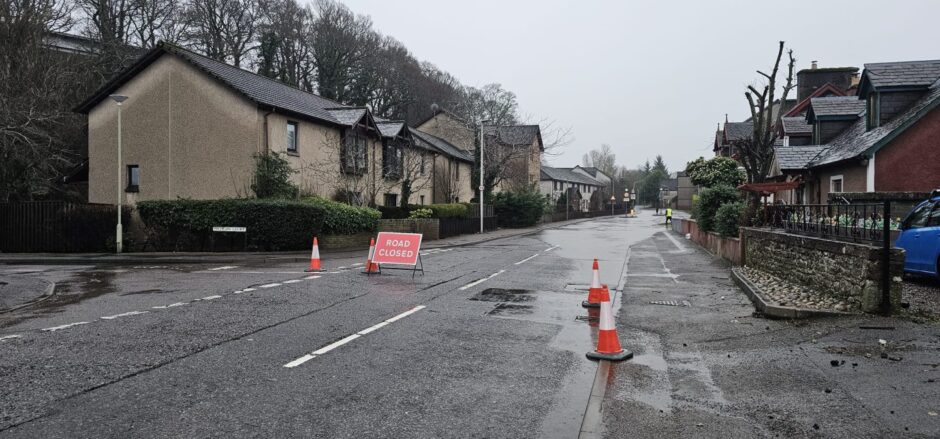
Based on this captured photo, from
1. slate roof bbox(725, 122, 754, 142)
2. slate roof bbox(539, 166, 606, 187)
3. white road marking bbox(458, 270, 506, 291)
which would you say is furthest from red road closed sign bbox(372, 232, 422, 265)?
slate roof bbox(539, 166, 606, 187)

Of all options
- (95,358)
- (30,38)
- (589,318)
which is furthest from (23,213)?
(589,318)

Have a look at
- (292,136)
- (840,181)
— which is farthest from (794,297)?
(292,136)

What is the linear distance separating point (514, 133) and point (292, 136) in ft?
103

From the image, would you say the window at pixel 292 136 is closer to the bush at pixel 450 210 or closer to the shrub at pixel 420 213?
the shrub at pixel 420 213

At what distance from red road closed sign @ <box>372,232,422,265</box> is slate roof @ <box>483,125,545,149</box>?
34.5 meters

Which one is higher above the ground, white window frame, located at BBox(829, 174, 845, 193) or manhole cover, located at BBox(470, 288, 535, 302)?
white window frame, located at BBox(829, 174, 845, 193)

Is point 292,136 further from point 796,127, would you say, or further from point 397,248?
point 796,127

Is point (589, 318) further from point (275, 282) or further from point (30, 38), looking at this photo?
point (30, 38)

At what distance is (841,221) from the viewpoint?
1034 centimetres

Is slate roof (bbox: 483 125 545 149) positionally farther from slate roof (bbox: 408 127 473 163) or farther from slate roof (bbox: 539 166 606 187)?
slate roof (bbox: 539 166 606 187)

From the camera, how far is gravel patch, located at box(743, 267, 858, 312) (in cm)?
889

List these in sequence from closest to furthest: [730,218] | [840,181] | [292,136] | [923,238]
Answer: [923,238] < [730,218] < [840,181] < [292,136]

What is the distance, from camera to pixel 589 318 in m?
9.38

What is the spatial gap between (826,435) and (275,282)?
36.7ft
